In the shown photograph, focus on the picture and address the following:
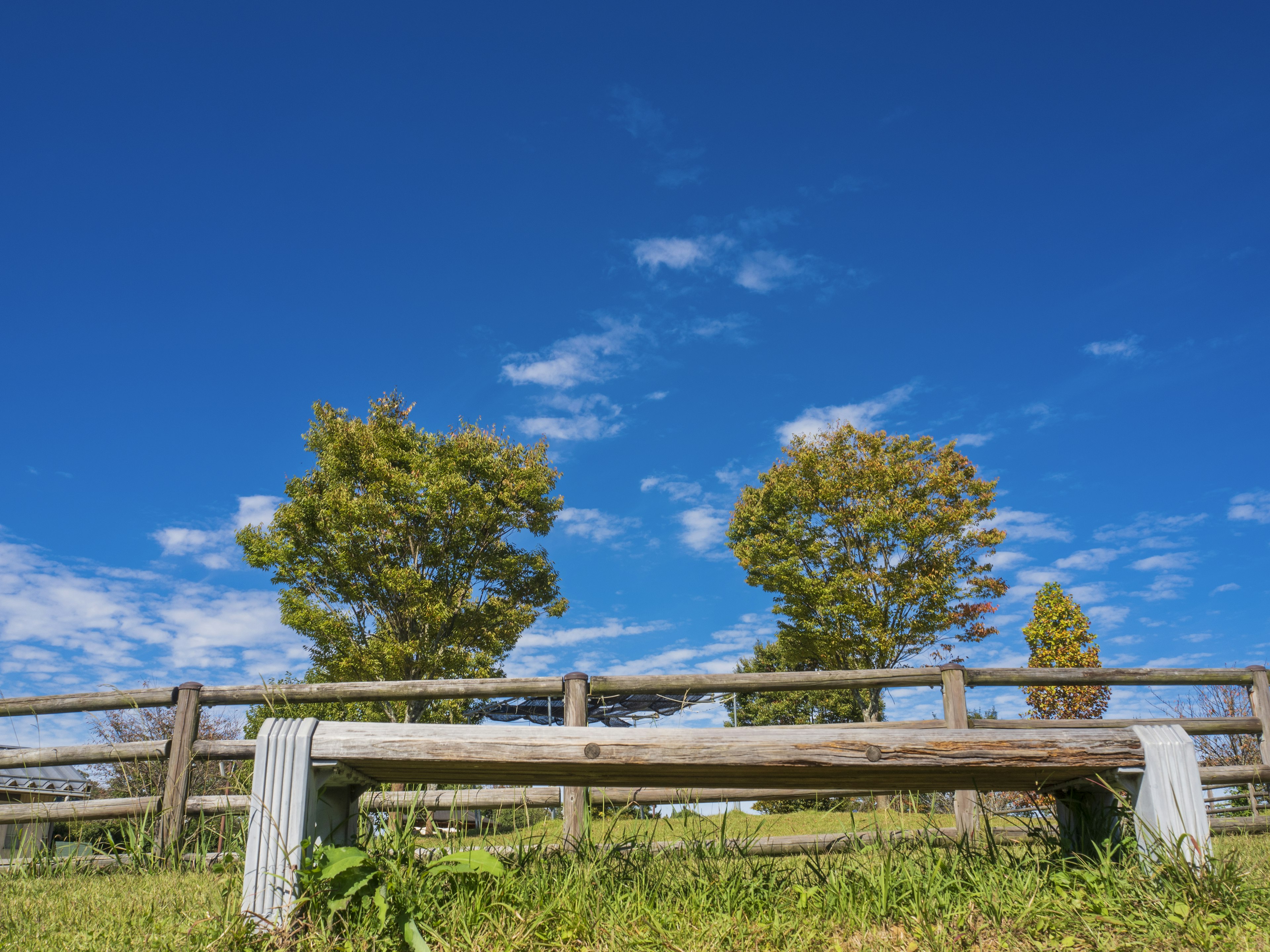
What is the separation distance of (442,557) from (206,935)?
17.3m

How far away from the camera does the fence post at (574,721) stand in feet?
18.7

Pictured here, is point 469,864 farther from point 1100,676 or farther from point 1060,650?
point 1060,650

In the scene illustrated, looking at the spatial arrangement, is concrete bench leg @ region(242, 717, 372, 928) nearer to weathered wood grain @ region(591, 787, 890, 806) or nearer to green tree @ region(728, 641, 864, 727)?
weathered wood grain @ region(591, 787, 890, 806)

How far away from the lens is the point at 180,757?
6.44 metres

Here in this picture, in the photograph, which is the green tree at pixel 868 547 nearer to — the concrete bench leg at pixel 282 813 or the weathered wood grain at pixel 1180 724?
the weathered wood grain at pixel 1180 724

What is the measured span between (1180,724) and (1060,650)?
50.1 feet

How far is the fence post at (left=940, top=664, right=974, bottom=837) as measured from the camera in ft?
20.7

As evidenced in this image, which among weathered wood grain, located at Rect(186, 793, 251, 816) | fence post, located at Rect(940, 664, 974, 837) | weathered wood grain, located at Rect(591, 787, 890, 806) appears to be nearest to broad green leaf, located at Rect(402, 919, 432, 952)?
weathered wood grain, located at Rect(591, 787, 890, 806)

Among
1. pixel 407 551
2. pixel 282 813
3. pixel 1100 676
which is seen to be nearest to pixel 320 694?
pixel 282 813

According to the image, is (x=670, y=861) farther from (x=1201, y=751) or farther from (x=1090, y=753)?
(x=1201, y=751)

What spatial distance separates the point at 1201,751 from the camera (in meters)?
13.1

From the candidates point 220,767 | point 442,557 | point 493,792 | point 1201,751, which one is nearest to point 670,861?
point 493,792

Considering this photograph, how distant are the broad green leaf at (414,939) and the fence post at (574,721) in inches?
119

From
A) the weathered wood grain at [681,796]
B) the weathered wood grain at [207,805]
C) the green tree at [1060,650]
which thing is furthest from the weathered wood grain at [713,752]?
the green tree at [1060,650]
